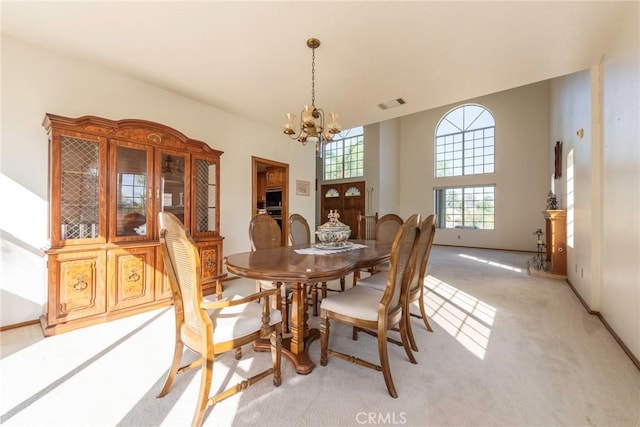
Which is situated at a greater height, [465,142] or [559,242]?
[465,142]

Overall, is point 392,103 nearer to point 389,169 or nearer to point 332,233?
point 332,233

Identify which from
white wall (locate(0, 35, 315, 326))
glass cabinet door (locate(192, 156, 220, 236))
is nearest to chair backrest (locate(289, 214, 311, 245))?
glass cabinet door (locate(192, 156, 220, 236))

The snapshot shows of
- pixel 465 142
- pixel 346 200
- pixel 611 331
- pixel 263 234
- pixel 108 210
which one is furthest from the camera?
pixel 346 200

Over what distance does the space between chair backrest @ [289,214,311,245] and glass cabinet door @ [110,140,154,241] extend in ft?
4.97

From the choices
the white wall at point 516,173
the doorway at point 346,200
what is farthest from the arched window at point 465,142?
the doorway at point 346,200

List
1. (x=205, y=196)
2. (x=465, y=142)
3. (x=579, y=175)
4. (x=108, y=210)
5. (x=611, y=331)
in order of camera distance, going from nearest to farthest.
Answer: (x=611, y=331) < (x=108, y=210) < (x=579, y=175) < (x=205, y=196) < (x=465, y=142)

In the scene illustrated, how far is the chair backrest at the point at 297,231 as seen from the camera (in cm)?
296

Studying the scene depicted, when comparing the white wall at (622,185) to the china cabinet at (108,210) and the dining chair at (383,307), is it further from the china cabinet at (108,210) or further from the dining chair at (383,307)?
the china cabinet at (108,210)

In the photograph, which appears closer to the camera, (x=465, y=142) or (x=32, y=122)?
(x=32, y=122)

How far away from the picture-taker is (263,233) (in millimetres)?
2770

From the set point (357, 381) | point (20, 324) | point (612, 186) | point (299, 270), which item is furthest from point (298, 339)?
point (612, 186)

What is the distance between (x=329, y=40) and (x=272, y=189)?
3.53m

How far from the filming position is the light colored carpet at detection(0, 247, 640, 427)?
4.50ft

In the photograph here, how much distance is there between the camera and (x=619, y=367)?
1801 mm
